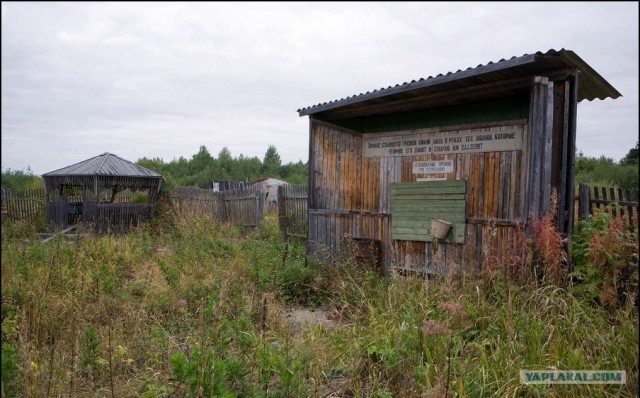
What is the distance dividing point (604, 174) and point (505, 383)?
21.4 metres

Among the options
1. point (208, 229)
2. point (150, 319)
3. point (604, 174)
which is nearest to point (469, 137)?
point (150, 319)

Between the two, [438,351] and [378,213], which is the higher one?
[378,213]

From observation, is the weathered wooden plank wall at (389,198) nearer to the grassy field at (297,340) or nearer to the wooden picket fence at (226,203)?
the grassy field at (297,340)

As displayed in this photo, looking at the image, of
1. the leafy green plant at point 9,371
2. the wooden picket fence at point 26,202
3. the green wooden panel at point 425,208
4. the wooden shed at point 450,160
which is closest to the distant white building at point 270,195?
the wooden picket fence at point 26,202

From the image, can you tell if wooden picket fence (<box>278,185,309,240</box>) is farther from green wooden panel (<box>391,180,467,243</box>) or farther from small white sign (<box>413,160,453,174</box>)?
small white sign (<box>413,160,453,174</box>)

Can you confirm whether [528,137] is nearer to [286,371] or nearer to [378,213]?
[378,213]

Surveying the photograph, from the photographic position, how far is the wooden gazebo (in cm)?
1144

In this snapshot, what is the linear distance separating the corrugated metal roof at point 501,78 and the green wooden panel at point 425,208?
4.98ft

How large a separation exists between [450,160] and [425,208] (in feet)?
2.88

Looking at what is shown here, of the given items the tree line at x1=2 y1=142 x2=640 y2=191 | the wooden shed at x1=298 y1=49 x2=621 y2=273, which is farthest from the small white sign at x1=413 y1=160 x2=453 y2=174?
the tree line at x1=2 y1=142 x2=640 y2=191

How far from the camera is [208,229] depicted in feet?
36.7

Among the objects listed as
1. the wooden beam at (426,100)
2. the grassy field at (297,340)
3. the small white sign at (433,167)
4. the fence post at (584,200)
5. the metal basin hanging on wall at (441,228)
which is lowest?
→ the grassy field at (297,340)

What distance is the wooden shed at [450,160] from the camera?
555 cm

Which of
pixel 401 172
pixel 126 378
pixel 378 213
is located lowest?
pixel 126 378
